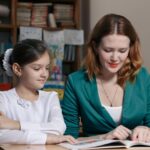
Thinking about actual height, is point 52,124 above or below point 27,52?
below

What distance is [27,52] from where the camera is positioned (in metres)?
1.64

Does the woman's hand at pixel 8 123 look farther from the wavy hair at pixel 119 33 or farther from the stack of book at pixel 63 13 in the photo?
the stack of book at pixel 63 13

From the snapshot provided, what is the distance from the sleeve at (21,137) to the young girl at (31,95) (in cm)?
6

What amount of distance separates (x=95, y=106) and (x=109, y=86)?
139 millimetres

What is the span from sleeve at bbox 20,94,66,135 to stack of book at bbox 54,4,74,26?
7.29 feet

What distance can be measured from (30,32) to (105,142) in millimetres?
2375

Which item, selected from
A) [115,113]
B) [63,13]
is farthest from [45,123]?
[63,13]

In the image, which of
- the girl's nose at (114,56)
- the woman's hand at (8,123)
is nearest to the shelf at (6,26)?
the girl's nose at (114,56)

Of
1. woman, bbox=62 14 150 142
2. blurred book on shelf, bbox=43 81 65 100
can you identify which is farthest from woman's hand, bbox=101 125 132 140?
blurred book on shelf, bbox=43 81 65 100

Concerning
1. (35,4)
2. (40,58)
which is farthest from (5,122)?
(35,4)

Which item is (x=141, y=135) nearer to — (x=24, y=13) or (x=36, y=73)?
(x=36, y=73)

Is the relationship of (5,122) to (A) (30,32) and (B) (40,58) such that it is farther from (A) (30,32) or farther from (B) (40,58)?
(A) (30,32)

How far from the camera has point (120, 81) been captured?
186cm

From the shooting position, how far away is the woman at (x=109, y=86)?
1.74 meters
